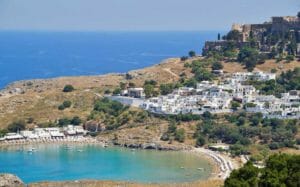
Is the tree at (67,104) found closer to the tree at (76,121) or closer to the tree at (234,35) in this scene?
the tree at (76,121)

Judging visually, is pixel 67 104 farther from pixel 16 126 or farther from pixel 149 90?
pixel 149 90

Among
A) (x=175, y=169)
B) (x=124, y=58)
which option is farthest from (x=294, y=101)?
(x=124, y=58)

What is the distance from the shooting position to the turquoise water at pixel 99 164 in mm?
41406

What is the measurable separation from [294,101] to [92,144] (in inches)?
620

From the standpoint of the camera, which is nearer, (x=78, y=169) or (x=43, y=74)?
(x=78, y=169)

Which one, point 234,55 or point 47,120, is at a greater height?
point 234,55

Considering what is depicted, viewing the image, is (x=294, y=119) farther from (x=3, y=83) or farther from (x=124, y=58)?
(x=124, y=58)

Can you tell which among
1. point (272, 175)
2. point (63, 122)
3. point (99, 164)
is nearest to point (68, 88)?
point (63, 122)

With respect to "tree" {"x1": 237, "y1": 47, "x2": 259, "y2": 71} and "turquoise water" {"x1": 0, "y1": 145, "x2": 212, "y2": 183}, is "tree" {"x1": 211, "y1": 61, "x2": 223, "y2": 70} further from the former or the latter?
"turquoise water" {"x1": 0, "y1": 145, "x2": 212, "y2": 183}

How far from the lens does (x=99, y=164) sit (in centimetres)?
4512

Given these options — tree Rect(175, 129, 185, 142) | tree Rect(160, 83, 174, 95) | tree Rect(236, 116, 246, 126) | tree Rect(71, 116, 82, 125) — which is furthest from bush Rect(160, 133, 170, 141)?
tree Rect(160, 83, 174, 95)

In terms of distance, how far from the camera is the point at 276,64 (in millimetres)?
61656

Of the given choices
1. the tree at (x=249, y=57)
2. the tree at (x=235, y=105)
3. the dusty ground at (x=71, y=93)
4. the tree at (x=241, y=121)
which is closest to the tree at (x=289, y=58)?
the dusty ground at (x=71, y=93)

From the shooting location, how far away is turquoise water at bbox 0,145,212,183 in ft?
136
